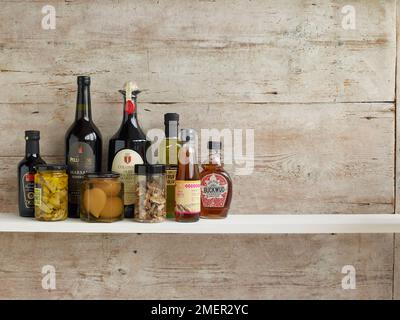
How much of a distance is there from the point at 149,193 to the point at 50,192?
0.75 ft

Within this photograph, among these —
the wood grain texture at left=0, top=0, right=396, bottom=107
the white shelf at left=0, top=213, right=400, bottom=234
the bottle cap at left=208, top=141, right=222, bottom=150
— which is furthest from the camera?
the wood grain texture at left=0, top=0, right=396, bottom=107

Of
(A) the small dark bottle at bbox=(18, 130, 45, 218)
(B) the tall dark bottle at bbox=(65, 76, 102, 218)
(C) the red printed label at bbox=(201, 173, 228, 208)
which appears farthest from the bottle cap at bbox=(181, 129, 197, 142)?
(A) the small dark bottle at bbox=(18, 130, 45, 218)

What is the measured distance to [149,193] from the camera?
3.83 ft

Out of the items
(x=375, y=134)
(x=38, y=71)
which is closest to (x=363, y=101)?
(x=375, y=134)

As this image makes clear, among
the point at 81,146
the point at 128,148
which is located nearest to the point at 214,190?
the point at 128,148

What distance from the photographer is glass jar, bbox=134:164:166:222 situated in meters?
1.16

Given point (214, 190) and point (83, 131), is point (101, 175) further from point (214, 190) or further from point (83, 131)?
point (214, 190)

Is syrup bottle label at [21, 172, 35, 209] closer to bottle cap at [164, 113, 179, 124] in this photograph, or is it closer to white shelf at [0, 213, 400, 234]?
white shelf at [0, 213, 400, 234]

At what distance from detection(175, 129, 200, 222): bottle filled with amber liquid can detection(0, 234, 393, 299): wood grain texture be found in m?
0.23

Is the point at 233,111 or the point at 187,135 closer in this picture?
the point at 187,135

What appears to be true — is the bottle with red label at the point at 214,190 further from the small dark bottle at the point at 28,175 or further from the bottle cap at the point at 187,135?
the small dark bottle at the point at 28,175

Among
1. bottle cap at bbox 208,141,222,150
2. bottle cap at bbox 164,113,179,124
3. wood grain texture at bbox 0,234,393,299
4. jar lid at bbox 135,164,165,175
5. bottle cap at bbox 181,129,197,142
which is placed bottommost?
wood grain texture at bbox 0,234,393,299

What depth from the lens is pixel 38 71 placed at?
1.37 metres

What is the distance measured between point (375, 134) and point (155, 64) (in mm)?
632
